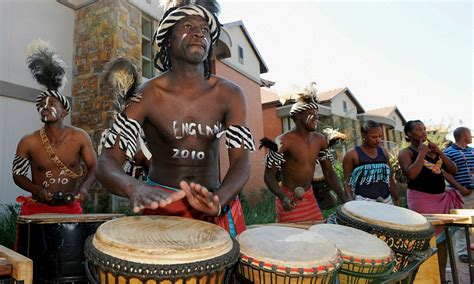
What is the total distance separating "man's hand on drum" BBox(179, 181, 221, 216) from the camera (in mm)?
1419

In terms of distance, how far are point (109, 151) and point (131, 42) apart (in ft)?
19.4

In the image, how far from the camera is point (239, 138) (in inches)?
75.4

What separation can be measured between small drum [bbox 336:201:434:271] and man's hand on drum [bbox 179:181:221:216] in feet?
4.14

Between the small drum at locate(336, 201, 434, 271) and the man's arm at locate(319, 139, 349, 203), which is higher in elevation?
the man's arm at locate(319, 139, 349, 203)

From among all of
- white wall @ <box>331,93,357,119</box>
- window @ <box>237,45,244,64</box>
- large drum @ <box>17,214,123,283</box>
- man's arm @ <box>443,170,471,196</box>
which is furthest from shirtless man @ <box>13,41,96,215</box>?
white wall @ <box>331,93,357,119</box>

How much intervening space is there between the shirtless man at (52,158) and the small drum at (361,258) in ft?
8.95

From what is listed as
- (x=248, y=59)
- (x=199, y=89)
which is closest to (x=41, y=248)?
(x=199, y=89)

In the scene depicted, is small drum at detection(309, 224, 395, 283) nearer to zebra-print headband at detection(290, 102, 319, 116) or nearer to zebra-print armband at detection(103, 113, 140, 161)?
zebra-print armband at detection(103, 113, 140, 161)

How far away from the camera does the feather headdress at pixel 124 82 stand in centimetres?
198

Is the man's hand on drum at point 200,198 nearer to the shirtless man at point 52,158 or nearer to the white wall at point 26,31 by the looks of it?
the shirtless man at point 52,158

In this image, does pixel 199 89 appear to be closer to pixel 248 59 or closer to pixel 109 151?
pixel 109 151

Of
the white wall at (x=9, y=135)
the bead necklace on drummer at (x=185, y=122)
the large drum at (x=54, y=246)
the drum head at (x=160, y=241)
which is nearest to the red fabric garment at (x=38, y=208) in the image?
the large drum at (x=54, y=246)

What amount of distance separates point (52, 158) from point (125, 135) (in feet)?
8.47

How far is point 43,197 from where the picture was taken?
11.8 feet
